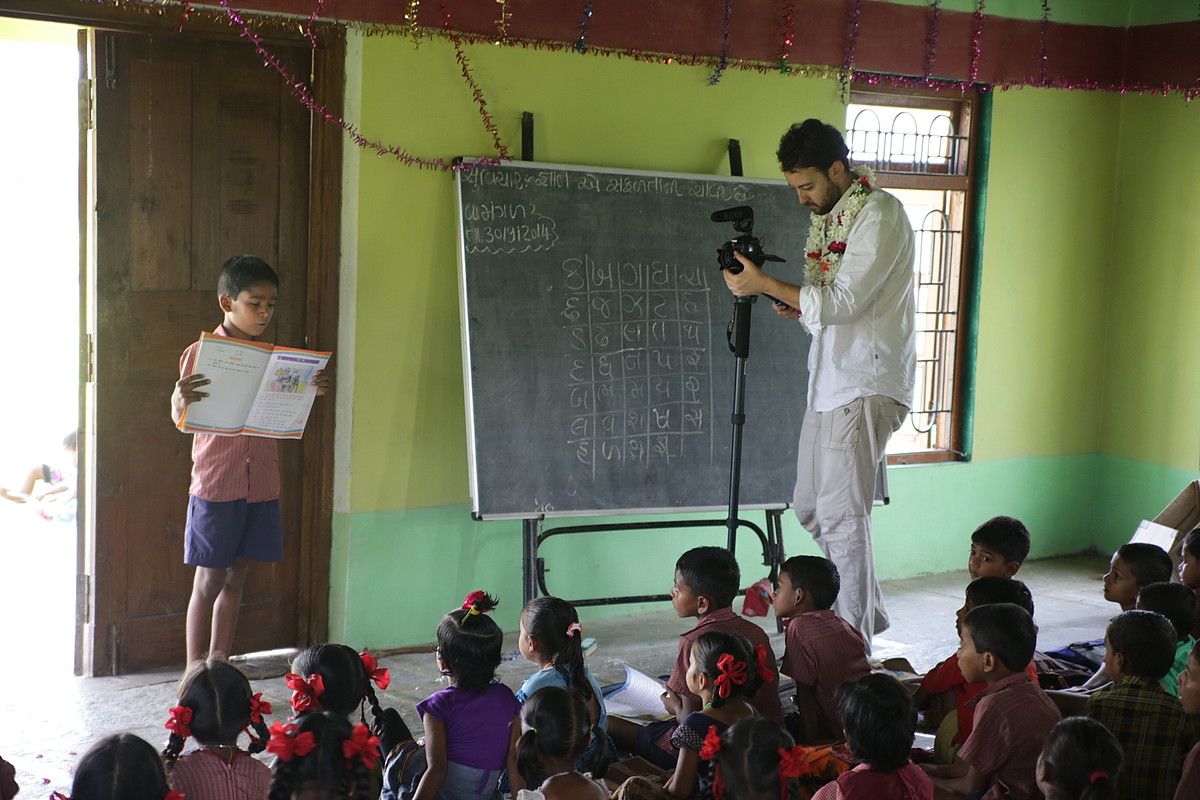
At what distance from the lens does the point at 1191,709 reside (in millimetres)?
2629

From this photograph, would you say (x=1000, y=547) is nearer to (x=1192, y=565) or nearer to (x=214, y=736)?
(x=1192, y=565)

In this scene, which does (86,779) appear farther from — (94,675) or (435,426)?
(435,426)

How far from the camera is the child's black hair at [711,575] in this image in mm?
3254

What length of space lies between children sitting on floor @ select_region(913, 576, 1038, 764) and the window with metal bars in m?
2.33

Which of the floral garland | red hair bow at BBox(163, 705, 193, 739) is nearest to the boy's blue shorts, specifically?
red hair bow at BBox(163, 705, 193, 739)

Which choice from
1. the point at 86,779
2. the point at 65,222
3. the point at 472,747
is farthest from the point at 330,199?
the point at 65,222

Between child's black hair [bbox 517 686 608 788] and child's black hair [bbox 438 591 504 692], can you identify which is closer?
child's black hair [bbox 517 686 608 788]

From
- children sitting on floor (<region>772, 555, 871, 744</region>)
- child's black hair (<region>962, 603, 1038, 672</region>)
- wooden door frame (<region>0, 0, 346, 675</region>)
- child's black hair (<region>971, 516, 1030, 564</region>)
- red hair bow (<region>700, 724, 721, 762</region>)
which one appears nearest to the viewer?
red hair bow (<region>700, 724, 721, 762</region>)

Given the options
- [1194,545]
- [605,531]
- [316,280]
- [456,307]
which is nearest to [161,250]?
[316,280]

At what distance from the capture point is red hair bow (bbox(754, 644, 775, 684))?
2.83 meters

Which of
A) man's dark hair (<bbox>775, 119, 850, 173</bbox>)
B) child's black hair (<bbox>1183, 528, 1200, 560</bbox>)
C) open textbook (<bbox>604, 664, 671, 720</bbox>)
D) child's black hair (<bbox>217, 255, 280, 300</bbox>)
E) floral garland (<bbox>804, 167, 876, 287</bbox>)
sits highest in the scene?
man's dark hair (<bbox>775, 119, 850, 173</bbox>)

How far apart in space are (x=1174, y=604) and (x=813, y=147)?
164 cm

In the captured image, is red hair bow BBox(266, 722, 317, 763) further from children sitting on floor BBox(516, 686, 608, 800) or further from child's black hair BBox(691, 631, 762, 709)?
child's black hair BBox(691, 631, 762, 709)

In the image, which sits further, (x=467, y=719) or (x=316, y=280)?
(x=316, y=280)
